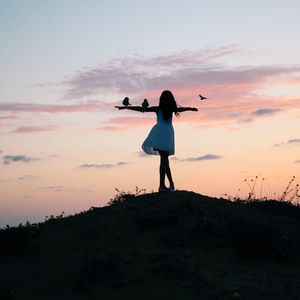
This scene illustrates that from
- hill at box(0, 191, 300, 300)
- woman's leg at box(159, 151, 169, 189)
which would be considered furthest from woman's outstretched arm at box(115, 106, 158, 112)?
hill at box(0, 191, 300, 300)

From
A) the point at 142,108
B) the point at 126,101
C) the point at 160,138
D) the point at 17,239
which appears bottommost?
the point at 17,239

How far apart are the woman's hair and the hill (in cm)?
179

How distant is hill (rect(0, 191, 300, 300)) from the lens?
9562 millimetres

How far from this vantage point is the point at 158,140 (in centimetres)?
1299

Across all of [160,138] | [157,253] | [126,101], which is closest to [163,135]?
[160,138]

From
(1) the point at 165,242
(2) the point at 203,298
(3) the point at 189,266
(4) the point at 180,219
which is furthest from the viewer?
(4) the point at 180,219

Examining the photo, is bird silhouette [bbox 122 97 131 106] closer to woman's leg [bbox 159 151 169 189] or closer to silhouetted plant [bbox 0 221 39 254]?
woman's leg [bbox 159 151 169 189]

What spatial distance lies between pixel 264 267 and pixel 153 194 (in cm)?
355

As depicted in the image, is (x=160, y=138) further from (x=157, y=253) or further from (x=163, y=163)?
(x=157, y=253)

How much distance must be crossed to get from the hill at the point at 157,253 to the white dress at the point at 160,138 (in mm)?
1036

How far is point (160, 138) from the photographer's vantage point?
1301 cm

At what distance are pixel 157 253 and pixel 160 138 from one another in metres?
3.29

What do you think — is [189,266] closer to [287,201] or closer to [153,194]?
[153,194]

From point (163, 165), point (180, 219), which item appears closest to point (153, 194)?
point (163, 165)
